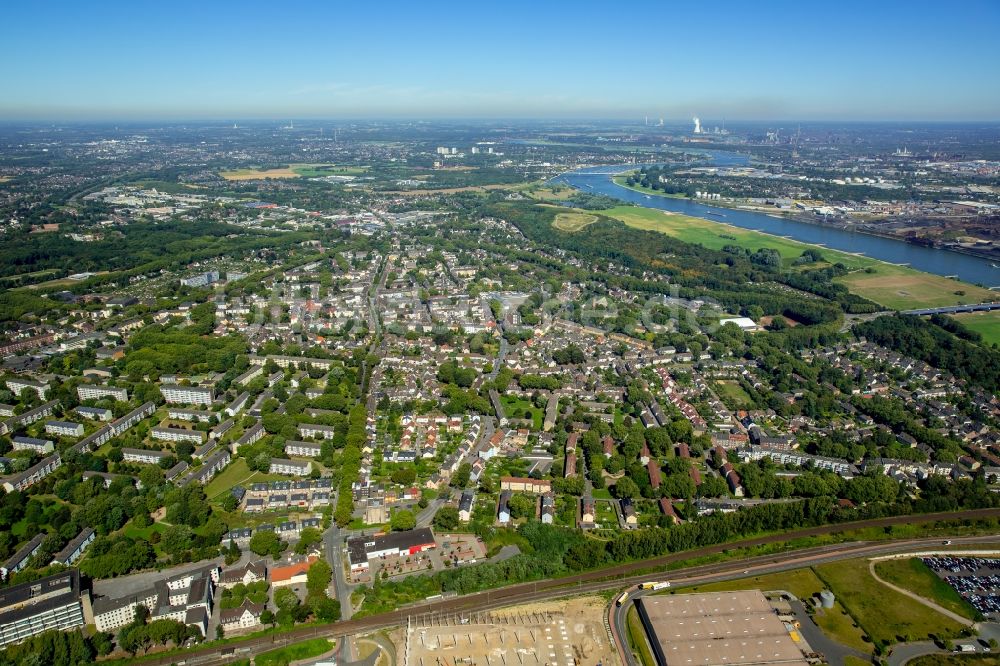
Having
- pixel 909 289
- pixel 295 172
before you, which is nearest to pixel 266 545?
pixel 909 289

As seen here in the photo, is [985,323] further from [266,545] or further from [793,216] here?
[266,545]

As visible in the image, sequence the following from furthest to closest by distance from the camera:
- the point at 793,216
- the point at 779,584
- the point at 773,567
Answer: the point at 793,216
the point at 773,567
the point at 779,584

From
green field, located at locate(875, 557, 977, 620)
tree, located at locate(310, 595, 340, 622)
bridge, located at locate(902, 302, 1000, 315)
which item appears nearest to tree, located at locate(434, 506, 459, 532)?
tree, located at locate(310, 595, 340, 622)

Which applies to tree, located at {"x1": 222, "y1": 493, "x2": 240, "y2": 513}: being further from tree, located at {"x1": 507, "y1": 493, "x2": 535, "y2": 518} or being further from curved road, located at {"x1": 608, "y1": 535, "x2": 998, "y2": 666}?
curved road, located at {"x1": 608, "y1": 535, "x2": 998, "y2": 666}

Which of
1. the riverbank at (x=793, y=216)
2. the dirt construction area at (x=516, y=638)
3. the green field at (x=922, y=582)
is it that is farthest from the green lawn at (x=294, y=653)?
the riverbank at (x=793, y=216)

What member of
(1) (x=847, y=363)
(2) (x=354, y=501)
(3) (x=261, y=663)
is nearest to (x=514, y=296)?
(1) (x=847, y=363)

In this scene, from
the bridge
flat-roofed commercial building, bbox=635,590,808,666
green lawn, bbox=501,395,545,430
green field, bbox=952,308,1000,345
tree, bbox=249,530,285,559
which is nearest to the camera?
flat-roofed commercial building, bbox=635,590,808,666
